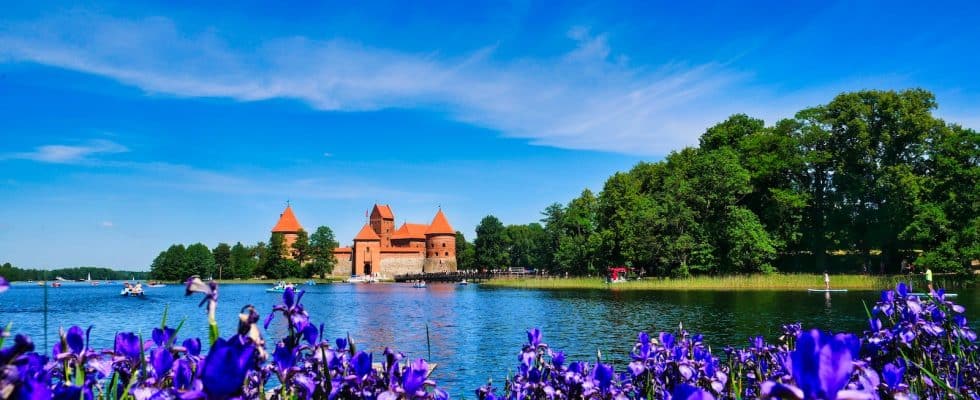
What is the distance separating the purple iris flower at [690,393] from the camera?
3.21ft

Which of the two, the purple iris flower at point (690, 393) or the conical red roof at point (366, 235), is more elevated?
the conical red roof at point (366, 235)

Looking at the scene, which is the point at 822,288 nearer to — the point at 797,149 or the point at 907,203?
the point at 907,203

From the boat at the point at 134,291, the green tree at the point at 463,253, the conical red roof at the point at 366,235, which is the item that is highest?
the conical red roof at the point at 366,235

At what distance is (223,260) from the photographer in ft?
317

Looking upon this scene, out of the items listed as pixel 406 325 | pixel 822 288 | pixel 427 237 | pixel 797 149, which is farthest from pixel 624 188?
pixel 427 237

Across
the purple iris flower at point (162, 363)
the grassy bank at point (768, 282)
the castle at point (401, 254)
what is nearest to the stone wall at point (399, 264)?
the castle at point (401, 254)

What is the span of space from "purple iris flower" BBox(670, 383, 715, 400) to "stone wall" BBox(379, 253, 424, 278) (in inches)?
3707

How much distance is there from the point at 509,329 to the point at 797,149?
99.4ft

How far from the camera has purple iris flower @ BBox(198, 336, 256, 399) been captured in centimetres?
98

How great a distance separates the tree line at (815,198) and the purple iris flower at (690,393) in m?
40.6

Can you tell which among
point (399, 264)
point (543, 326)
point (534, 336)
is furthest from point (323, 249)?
point (534, 336)

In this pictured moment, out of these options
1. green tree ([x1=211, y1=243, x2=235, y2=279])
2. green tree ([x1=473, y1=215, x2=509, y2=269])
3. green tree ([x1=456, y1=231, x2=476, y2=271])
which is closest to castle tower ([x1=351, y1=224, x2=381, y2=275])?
green tree ([x1=456, y1=231, x2=476, y2=271])

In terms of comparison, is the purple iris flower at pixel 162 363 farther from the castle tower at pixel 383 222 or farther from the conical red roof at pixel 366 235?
the castle tower at pixel 383 222

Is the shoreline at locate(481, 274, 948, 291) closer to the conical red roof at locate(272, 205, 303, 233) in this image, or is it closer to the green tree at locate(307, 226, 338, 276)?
the green tree at locate(307, 226, 338, 276)
